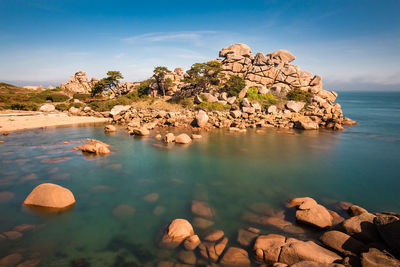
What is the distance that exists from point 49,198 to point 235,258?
10.8m

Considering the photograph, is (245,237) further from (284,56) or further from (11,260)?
(284,56)

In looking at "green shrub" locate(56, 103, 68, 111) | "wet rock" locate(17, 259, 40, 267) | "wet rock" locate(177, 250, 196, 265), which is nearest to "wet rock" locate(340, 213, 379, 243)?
"wet rock" locate(177, 250, 196, 265)

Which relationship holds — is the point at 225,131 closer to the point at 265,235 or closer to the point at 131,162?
the point at 131,162

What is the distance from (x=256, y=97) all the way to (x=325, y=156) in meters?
31.5

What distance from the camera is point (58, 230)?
33.0ft

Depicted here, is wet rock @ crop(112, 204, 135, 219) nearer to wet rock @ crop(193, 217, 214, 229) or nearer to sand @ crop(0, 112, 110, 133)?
wet rock @ crop(193, 217, 214, 229)

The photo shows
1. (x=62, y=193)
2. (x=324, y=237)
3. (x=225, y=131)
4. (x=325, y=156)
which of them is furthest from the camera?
(x=225, y=131)

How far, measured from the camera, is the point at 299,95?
50.5 meters

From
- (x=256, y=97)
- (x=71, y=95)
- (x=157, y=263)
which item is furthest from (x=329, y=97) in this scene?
(x=71, y=95)

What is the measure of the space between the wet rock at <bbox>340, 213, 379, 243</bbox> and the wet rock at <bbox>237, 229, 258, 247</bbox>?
3.85 m

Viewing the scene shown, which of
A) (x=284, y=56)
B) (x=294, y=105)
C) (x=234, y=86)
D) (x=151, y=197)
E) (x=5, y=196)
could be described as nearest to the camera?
(x=5, y=196)

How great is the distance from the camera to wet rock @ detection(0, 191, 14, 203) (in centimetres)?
1245

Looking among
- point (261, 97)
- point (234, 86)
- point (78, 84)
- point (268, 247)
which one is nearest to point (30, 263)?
point (268, 247)

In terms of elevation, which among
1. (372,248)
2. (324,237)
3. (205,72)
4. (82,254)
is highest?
(205,72)
